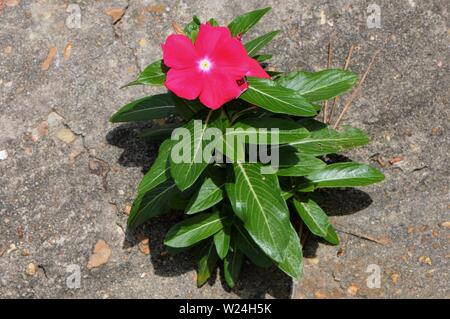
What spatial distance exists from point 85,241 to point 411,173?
1.77 m

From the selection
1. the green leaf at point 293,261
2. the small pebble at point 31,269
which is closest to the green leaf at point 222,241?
the green leaf at point 293,261

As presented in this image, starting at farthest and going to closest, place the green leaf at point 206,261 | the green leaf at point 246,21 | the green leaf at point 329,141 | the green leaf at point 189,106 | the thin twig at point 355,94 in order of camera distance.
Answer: the thin twig at point 355,94 < the green leaf at point 206,261 < the green leaf at point 329,141 < the green leaf at point 246,21 < the green leaf at point 189,106

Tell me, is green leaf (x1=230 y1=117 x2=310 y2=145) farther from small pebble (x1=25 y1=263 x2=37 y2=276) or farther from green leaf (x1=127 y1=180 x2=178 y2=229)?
small pebble (x1=25 y1=263 x2=37 y2=276)

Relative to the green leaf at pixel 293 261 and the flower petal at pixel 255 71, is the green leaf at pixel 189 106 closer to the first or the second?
the flower petal at pixel 255 71

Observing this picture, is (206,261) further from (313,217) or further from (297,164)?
(297,164)

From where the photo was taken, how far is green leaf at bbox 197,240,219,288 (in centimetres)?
317

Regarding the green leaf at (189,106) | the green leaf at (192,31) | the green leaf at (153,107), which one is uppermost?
the green leaf at (192,31)

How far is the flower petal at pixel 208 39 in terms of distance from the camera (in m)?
2.48

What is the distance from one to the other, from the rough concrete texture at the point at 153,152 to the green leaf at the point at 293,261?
1.37ft

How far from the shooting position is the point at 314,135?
9.95 feet

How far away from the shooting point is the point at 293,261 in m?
2.88

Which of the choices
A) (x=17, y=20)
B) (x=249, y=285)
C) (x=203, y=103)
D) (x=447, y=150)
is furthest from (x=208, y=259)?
(x=17, y=20)

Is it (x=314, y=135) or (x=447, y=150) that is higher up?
(x=314, y=135)

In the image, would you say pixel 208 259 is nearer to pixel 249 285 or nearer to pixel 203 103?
pixel 249 285
